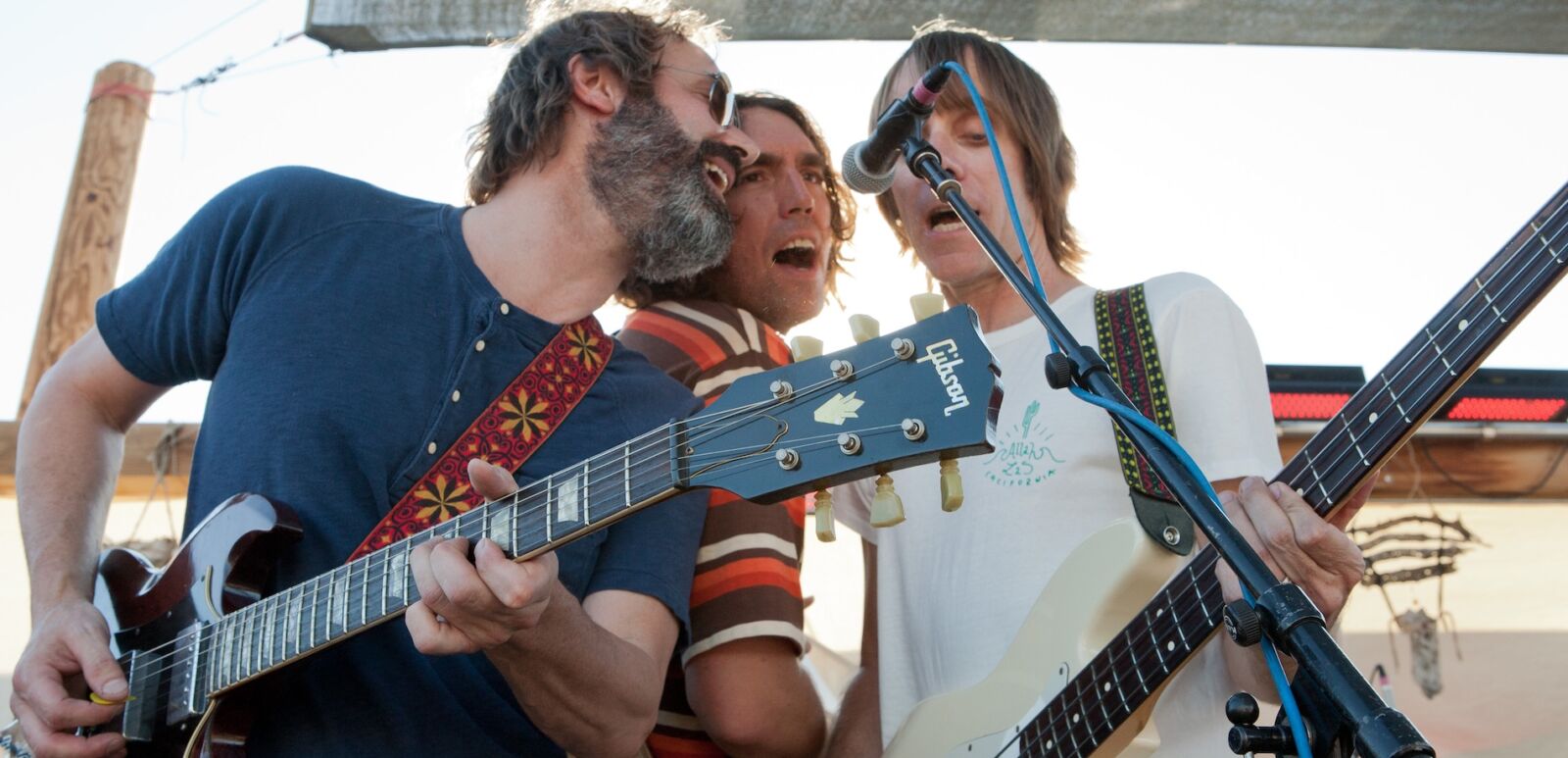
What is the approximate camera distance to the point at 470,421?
2.18 metres

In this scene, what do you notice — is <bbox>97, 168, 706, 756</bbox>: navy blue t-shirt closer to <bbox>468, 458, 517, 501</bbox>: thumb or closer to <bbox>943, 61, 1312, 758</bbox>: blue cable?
<bbox>468, 458, 517, 501</bbox>: thumb

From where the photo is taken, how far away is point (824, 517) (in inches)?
65.1

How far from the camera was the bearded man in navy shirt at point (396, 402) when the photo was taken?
1.99 m

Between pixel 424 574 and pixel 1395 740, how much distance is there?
44.6 inches

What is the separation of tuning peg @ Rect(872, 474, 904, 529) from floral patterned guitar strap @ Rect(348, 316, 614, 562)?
2.43 ft

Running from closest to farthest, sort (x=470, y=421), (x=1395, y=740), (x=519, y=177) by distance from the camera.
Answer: (x=1395, y=740) → (x=470, y=421) → (x=519, y=177)

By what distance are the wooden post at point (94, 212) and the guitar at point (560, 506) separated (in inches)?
117

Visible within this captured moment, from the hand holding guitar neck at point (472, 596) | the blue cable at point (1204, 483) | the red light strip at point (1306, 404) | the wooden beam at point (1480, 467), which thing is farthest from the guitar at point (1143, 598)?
the wooden beam at point (1480, 467)

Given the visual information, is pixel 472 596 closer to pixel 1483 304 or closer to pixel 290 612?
pixel 290 612

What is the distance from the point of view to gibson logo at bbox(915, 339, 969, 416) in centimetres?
156

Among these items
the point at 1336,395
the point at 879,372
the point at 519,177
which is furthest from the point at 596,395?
the point at 1336,395

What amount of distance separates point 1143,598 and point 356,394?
1.28 meters

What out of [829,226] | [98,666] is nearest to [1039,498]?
[829,226]

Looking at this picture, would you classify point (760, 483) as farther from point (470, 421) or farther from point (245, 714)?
point (245, 714)
